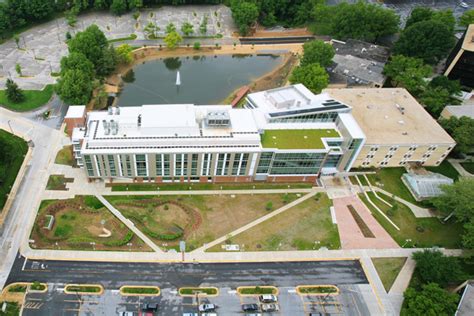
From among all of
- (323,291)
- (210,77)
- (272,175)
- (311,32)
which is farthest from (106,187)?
(311,32)

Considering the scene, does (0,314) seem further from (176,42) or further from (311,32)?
(311,32)

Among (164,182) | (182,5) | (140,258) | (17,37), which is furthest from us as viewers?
(182,5)

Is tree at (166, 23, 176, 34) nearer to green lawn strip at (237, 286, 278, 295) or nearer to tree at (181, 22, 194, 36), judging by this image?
tree at (181, 22, 194, 36)

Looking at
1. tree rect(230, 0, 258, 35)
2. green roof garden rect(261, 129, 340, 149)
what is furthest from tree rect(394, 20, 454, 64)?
green roof garden rect(261, 129, 340, 149)

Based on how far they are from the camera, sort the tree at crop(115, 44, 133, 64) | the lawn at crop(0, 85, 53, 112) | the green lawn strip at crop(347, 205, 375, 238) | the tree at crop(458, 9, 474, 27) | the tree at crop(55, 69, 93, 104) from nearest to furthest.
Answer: the green lawn strip at crop(347, 205, 375, 238), the tree at crop(55, 69, 93, 104), the lawn at crop(0, 85, 53, 112), the tree at crop(115, 44, 133, 64), the tree at crop(458, 9, 474, 27)

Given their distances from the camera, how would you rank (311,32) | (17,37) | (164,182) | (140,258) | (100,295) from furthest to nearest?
(311,32) < (17,37) < (164,182) < (140,258) < (100,295)

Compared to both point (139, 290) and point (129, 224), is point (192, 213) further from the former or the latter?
point (139, 290)

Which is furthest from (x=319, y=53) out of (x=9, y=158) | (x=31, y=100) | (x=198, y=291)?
(x=9, y=158)
